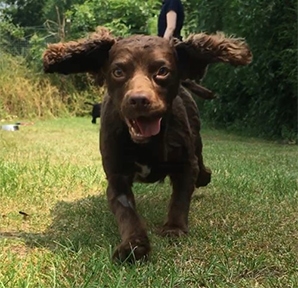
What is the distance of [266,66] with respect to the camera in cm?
1029

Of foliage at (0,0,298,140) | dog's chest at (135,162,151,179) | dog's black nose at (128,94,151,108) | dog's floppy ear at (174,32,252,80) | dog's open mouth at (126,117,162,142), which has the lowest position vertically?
foliage at (0,0,298,140)

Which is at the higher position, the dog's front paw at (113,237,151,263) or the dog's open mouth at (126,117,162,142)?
the dog's open mouth at (126,117,162,142)

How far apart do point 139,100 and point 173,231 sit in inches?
28.2

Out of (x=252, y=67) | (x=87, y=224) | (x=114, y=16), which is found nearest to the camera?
(x=87, y=224)

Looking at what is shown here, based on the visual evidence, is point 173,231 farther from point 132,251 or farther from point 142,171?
point 132,251

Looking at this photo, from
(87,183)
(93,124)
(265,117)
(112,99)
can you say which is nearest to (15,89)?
(93,124)

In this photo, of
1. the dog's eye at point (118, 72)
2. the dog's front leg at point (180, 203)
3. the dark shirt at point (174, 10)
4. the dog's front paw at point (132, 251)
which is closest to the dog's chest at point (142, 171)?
the dog's front leg at point (180, 203)

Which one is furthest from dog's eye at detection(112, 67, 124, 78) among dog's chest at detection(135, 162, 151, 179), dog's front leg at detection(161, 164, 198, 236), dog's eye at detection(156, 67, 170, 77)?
dog's front leg at detection(161, 164, 198, 236)

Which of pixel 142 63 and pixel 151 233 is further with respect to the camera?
pixel 151 233

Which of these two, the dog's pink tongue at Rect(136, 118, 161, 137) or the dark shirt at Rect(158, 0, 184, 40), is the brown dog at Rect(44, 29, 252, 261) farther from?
the dark shirt at Rect(158, 0, 184, 40)

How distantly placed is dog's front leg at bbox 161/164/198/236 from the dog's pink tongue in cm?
42

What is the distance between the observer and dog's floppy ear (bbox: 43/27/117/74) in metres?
2.90

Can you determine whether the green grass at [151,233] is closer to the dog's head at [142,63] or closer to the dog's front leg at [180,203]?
the dog's front leg at [180,203]

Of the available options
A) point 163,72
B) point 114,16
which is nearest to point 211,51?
point 163,72
